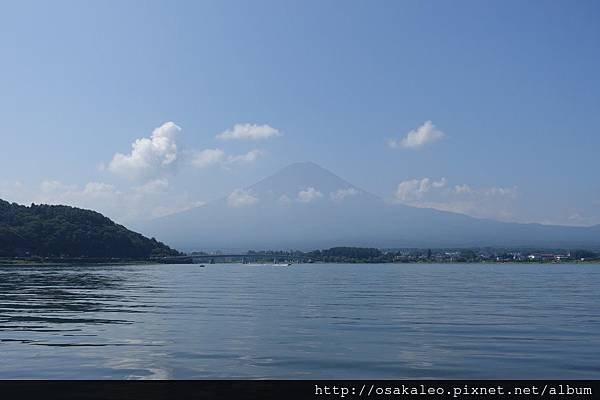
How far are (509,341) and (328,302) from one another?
783 inches

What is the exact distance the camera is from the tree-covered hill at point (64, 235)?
142138mm
